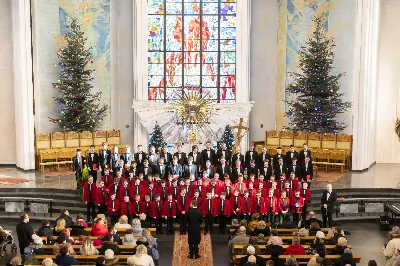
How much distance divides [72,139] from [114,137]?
5.93 feet

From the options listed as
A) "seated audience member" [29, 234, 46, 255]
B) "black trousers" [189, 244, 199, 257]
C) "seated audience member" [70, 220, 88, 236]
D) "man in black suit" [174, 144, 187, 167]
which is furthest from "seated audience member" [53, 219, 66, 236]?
"man in black suit" [174, 144, 187, 167]

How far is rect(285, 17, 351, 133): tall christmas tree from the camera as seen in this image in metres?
24.7

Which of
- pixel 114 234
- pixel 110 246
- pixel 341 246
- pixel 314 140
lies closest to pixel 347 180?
pixel 314 140

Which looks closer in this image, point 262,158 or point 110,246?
point 110,246

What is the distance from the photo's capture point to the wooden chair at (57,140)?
25281 mm

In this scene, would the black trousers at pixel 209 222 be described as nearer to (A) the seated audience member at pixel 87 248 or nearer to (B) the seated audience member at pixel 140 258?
(A) the seated audience member at pixel 87 248

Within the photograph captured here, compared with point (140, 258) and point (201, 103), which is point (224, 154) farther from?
point (140, 258)

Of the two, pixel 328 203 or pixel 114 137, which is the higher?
pixel 114 137

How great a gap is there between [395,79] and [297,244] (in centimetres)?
1469

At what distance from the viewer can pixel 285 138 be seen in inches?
1017

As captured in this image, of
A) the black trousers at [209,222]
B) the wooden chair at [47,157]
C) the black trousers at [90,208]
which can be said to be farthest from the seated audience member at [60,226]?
the wooden chair at [47,157]

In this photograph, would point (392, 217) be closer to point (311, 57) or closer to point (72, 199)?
point (311, 57)

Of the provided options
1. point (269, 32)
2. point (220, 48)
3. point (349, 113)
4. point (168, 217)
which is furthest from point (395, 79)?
point (168, 217)

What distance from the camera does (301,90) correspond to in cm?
2500
